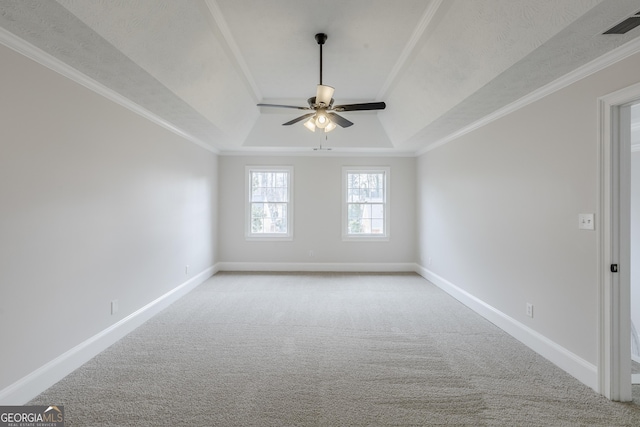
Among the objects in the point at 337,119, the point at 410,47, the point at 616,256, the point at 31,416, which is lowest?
the point at 31,416

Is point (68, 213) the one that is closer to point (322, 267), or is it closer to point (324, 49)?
point (324, 49)

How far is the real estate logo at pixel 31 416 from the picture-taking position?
191 cm

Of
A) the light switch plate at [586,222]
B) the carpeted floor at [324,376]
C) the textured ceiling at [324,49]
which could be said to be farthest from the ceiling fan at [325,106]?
the carpeted floor at [324,376]

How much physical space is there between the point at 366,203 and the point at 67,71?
5.08 m

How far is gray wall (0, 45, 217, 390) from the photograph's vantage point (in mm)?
2029

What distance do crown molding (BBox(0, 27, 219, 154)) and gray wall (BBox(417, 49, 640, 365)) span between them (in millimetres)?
4006

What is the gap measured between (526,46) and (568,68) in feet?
1.82

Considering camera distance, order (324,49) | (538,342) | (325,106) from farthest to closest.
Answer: (324,49), (325,106), (538,342)

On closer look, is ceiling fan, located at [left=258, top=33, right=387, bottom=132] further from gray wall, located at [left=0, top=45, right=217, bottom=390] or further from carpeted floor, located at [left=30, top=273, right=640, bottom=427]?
carpeted floor, located at [left=30, top=273, right=640, bottom=427]

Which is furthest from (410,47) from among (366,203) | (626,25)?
(366,203)

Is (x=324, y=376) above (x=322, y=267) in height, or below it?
below

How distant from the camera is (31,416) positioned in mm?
1982

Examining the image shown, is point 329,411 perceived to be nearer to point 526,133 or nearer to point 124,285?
point 124,285

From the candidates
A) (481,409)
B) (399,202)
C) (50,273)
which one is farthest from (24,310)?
(399,202)
